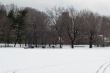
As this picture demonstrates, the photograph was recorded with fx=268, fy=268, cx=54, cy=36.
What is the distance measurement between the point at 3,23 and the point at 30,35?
10.1 metres

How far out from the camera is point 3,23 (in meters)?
72.9
